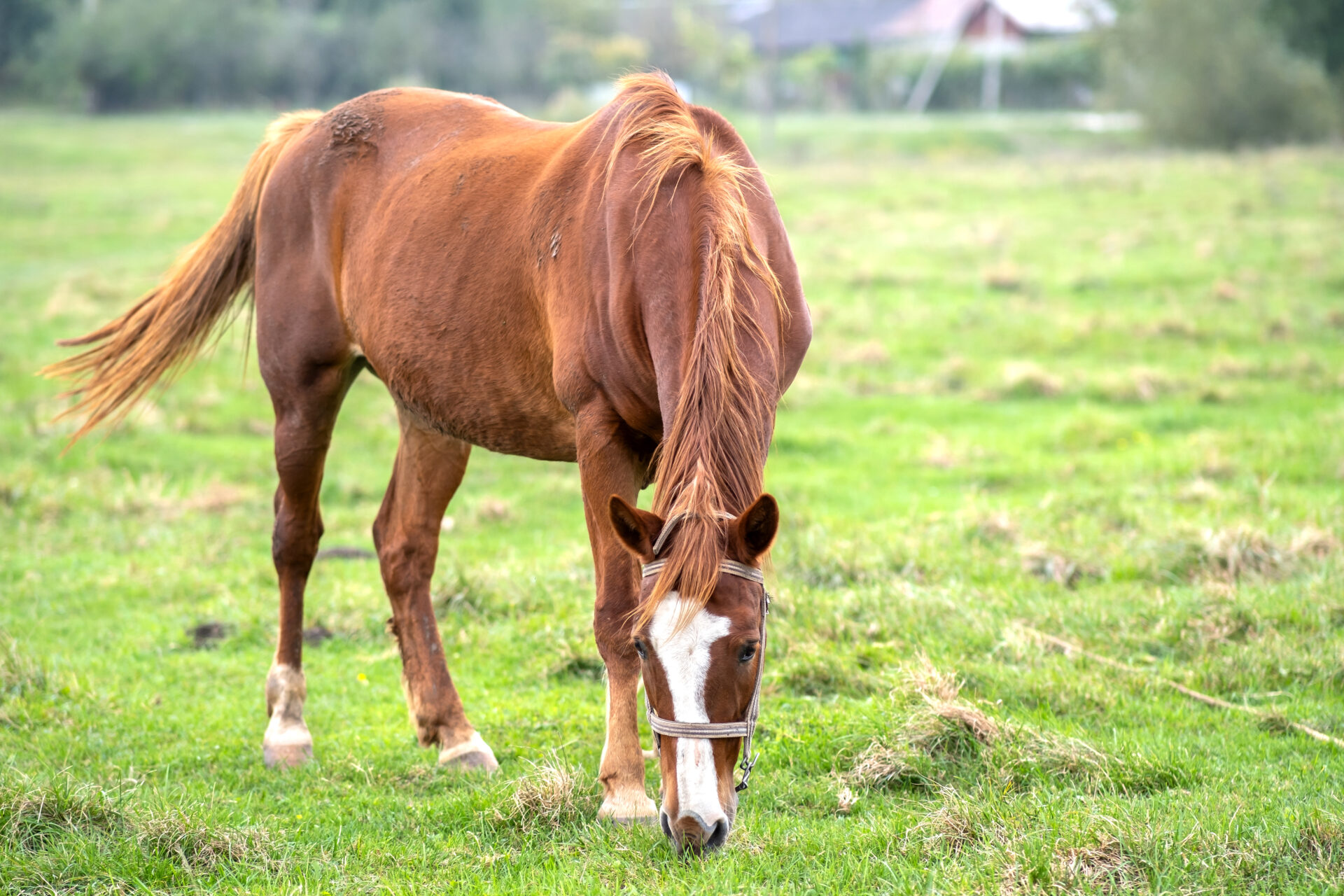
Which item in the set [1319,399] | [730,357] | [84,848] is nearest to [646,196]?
[730,357]

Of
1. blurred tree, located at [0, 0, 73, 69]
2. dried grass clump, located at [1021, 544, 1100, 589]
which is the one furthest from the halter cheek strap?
blurred tree, located at [0, 0, 73, 69]

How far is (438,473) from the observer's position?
4.73 metres

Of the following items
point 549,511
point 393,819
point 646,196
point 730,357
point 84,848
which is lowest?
point 549,511

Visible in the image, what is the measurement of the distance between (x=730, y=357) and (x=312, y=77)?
49794mm

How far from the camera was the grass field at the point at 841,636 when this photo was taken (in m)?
3.29

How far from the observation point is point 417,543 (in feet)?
15.3

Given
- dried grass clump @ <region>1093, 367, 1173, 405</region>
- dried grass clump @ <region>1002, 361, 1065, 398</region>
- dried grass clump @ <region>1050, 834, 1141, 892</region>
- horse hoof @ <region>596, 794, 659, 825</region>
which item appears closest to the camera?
dried grass clump @ <region>1050, 834, 1141, 892</region>

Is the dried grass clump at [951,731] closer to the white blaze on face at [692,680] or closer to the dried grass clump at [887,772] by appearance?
the dried grass clump at [887,772]

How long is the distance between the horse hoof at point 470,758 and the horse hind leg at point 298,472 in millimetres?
832

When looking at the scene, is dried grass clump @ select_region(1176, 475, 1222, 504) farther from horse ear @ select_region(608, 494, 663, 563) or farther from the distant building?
the distant building

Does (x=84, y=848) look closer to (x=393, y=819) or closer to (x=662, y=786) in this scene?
(x=393, y=819)

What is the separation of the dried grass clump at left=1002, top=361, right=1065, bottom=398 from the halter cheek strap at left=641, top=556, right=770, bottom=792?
7571 millimetres

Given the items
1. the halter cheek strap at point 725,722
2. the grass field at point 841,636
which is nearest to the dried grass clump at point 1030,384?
the grass field at point 841,636

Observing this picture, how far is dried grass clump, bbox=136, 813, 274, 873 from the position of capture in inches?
130
